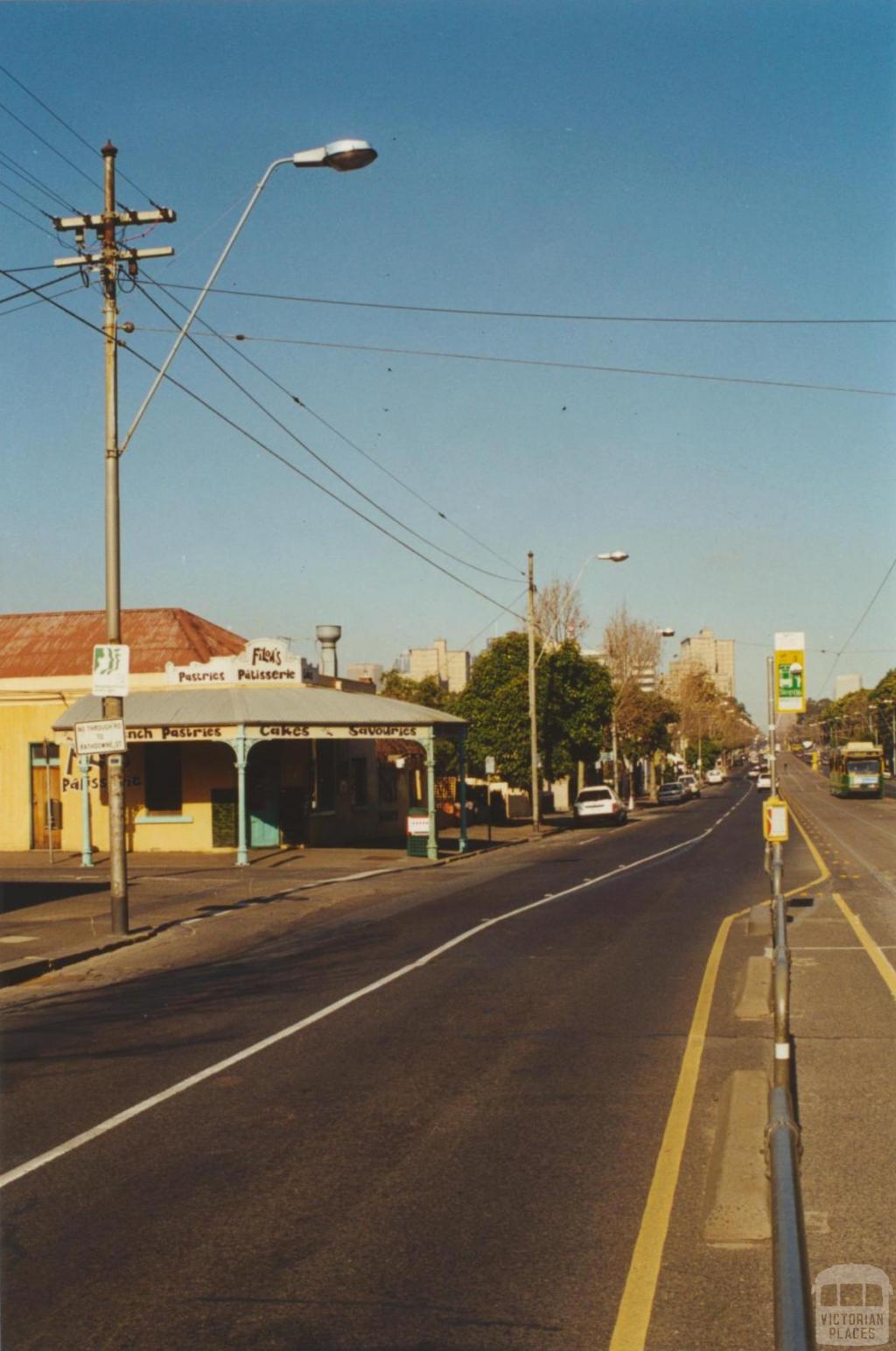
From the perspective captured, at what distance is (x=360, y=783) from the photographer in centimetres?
4222

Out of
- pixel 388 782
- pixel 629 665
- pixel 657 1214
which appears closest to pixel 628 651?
pixel 629 665

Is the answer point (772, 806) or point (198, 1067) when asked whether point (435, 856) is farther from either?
point (198, 1067)

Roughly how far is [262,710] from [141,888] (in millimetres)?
7466

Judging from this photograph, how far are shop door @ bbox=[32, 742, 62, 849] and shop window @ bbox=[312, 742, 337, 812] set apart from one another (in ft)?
23.0

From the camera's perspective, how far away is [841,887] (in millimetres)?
23844

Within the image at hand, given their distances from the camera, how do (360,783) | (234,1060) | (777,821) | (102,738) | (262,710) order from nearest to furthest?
1. (234,1060)
2. (777,821)
3. (102,738)
4. (262,710)
5. (360,783)

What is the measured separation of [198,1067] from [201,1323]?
4.89 meters

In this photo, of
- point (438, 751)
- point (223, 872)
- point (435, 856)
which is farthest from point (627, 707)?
point (223, 872)

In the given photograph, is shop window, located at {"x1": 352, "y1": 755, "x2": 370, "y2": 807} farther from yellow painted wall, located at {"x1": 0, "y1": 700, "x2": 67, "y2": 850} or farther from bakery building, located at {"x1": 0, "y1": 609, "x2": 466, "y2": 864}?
yellow painted wall, located at {"x1": 0, "y1": 700, "x2": 67, "y2": 850}

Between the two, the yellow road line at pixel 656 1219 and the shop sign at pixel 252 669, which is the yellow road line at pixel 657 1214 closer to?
the yellow road line at pixel 656 1219

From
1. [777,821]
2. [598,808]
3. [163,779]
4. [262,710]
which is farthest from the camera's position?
[598,808]

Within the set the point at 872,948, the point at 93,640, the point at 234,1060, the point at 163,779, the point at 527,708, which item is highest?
the point at 93,640

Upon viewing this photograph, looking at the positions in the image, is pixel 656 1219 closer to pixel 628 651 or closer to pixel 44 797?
pixel 44 797

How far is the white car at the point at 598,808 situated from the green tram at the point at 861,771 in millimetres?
28012
